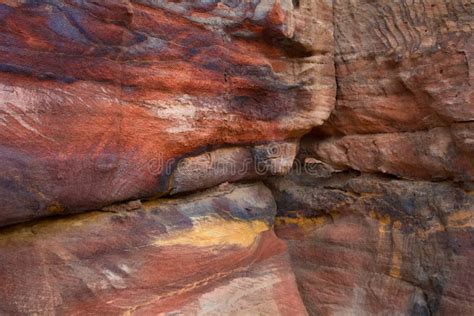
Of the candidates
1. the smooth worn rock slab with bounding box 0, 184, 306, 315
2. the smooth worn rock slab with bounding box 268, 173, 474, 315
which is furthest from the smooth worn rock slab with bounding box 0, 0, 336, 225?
the smooth worn rock slab with bounding box 268, 173, 474, 315

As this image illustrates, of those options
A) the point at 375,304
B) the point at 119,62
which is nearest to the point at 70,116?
the point at 119,62

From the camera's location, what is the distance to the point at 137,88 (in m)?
1.85

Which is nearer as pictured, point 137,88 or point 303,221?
point 137,88

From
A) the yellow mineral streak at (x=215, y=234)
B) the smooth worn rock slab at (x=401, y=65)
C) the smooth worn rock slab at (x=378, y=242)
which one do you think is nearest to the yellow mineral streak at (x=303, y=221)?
the smooth worn rock slab at (x=378, y=242)

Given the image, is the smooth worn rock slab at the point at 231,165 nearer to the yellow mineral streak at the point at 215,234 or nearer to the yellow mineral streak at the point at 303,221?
the yellow mineral streak at the point at 215,234

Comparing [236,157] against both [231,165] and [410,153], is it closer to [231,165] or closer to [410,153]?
[231,165]

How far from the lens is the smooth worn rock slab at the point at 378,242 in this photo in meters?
2.15

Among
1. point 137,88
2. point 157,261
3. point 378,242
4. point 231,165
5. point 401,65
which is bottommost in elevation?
point 157,261

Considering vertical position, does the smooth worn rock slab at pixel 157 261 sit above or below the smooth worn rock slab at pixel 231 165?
below

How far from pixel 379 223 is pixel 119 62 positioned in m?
1.57

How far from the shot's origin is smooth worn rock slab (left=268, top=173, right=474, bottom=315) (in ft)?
7.07

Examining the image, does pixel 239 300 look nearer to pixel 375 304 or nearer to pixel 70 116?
pixel 375 304

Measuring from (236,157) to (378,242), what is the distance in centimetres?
89

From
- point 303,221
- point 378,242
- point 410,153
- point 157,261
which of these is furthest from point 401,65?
point 157,261
